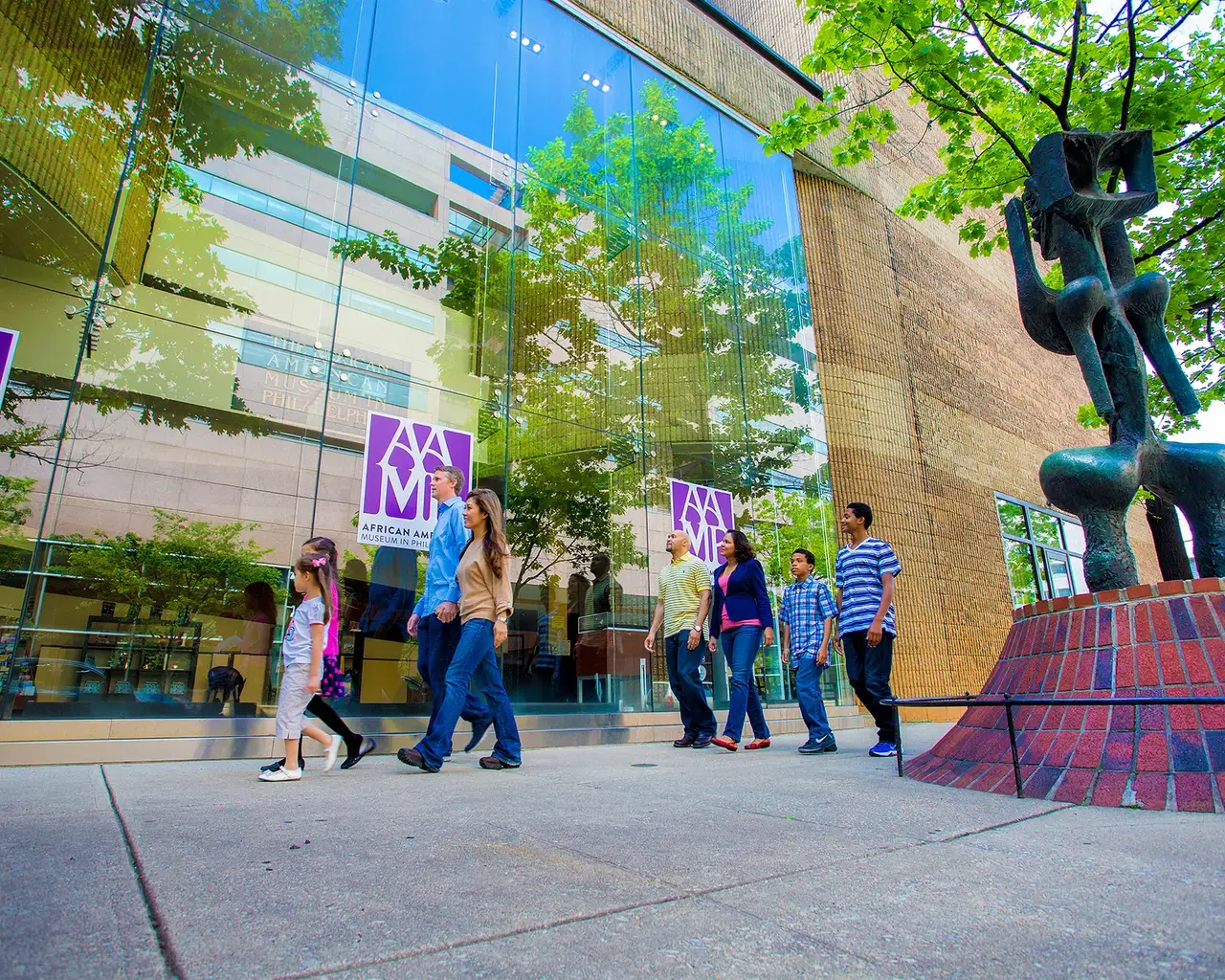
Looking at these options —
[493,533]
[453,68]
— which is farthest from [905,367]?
[493,533]

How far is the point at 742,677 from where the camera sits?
17.2 feet

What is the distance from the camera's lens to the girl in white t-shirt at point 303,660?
12.4 ft

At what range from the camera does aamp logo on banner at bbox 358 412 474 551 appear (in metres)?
6.95

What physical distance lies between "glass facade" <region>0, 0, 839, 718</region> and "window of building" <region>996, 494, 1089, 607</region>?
6.16m

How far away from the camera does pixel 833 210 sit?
1336 centimetres

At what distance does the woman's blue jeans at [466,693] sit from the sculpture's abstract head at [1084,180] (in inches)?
187

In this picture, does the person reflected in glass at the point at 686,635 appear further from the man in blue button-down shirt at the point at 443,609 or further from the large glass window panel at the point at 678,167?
the large glass window panel at the point at 678,167

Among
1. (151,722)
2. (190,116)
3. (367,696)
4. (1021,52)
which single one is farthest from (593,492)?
(1021,52)

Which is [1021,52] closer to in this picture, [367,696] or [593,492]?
[593,492]

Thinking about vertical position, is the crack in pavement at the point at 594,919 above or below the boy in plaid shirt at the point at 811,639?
below

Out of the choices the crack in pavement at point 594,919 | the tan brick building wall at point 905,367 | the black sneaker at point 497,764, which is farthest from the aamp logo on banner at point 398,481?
the tan brick building wall at point 905,367

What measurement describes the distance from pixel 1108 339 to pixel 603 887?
A: 498 cm

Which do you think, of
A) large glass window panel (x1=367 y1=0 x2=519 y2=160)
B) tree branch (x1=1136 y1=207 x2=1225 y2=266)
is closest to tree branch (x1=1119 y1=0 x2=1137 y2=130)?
tree branch (x1=1136 y1=207 x2=1225 y2=266)

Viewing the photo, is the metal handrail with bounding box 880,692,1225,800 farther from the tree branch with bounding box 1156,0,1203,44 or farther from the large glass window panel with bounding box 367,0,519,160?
the tree branch with bounding box 1156,0,1203,44
